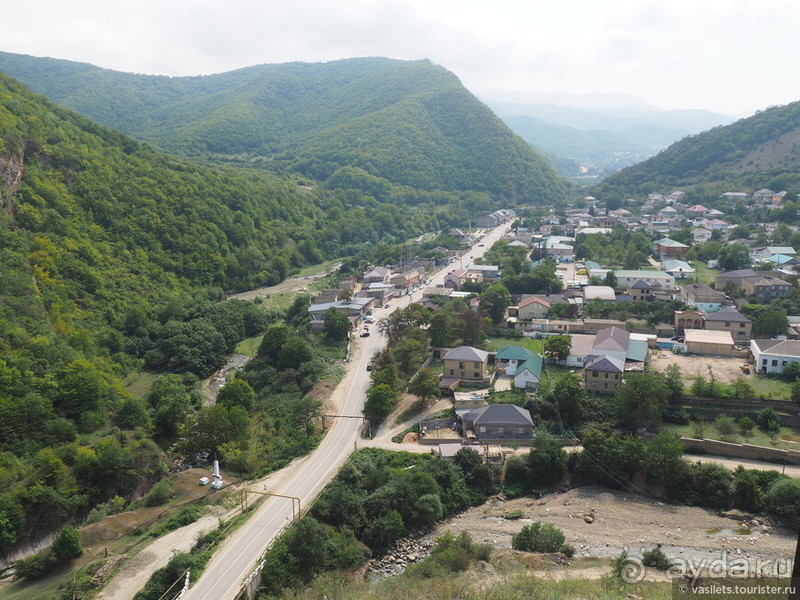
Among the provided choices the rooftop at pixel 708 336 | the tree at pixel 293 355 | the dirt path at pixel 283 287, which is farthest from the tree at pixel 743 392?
the dirt path at pixel 283 287

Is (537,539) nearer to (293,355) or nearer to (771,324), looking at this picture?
(293,355)

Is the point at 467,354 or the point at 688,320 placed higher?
the point at 688,320

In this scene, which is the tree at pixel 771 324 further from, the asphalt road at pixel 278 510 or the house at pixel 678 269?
the asphalt road at pixel 278 510

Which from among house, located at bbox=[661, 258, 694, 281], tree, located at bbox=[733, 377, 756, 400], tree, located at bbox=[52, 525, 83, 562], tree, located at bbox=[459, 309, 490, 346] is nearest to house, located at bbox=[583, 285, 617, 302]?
house, located at bbox=[661, 258, 694, 281]

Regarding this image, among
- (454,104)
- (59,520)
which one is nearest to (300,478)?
(59,520)

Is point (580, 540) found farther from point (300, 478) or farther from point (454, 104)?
point (454, 104)

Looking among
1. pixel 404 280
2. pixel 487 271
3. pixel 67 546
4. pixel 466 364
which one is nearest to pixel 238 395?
pixel 67 546
